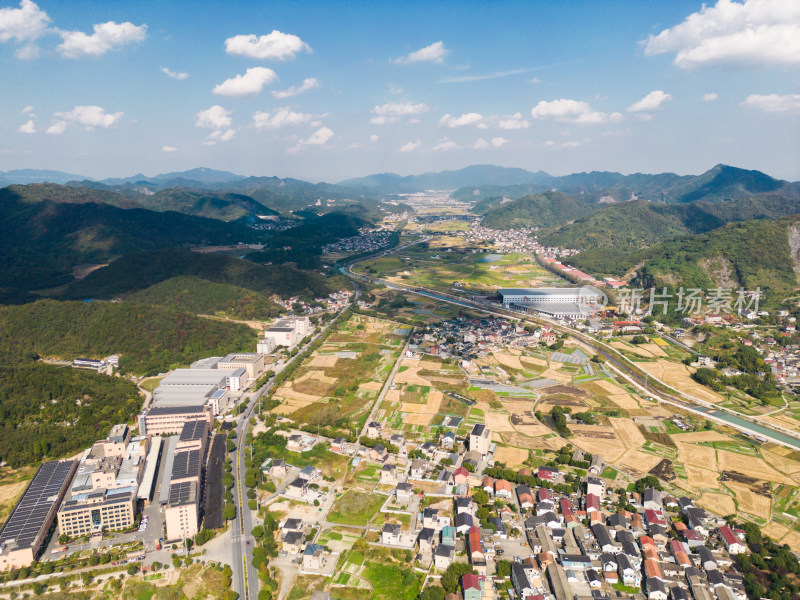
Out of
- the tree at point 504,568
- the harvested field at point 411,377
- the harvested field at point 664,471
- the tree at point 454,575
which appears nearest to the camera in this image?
the tree at point 454,575

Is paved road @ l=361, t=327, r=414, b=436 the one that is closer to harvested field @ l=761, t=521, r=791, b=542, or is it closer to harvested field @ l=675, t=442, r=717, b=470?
harvested field @ l=675, t=442, r=717, b=470

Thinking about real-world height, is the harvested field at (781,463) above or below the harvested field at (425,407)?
below

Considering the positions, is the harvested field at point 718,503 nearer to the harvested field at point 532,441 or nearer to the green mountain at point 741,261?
the harvested field at point 532,441

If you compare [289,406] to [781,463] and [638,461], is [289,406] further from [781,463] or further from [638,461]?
[781,463]

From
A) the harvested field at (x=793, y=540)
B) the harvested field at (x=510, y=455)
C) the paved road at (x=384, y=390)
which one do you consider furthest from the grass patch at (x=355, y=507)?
the harvested field at (x=793, y=540)

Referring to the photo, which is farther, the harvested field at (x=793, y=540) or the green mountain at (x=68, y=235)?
the green mountain at (x=68, y=235)

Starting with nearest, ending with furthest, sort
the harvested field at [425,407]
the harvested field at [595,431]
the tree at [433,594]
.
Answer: the tree at [433,594]
the harvested field at [595,431]
the harvested field at [425,407]

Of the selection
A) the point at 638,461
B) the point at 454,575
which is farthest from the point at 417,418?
the point at 454,575
